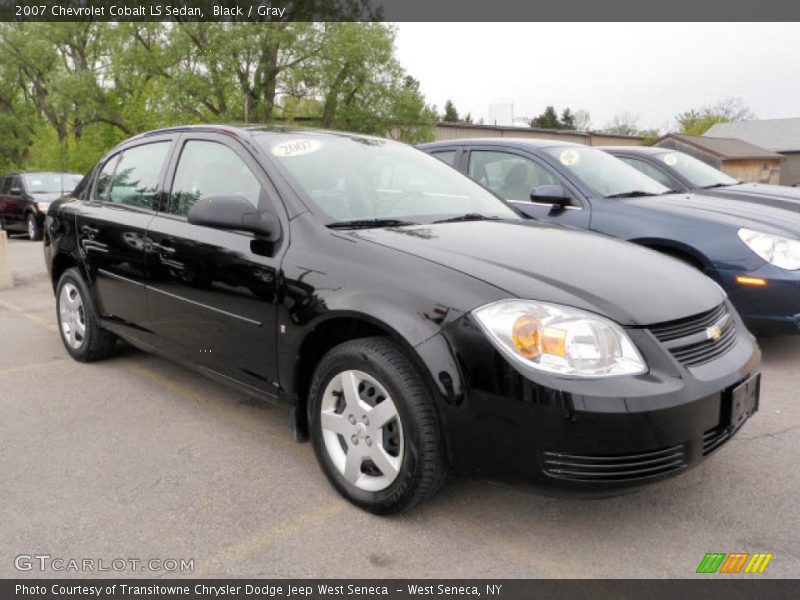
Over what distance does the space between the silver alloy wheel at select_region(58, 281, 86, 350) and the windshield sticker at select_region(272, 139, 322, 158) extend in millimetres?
2131

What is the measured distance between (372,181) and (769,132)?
69051 millimetres

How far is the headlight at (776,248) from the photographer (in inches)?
175

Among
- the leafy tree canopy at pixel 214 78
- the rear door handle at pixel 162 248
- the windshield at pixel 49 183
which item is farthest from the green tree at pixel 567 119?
the rear door handle at pixel 162 248

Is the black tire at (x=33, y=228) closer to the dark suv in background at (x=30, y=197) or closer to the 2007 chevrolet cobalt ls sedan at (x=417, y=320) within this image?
the dark suv in background at (x=30, y=197)

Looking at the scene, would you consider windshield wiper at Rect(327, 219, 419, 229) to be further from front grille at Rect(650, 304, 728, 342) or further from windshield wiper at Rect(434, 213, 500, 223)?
front grille at Rect(650, 304, 728, 342)

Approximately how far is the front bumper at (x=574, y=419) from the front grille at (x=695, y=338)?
0.06 meters

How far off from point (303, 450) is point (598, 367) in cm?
165

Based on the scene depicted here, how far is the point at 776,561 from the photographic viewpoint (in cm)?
240

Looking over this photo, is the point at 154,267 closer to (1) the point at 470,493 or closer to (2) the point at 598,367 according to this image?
(1) the point at 470,493

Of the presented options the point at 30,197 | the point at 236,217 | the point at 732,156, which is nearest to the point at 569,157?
the point at 236,217

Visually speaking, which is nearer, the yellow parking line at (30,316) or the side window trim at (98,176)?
the side window trim at (98,176)

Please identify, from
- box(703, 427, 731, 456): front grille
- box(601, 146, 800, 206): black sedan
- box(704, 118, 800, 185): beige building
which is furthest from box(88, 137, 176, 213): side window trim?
box(704, 118, 800, 185): beige building

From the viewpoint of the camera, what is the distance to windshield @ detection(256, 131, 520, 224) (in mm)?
3234
